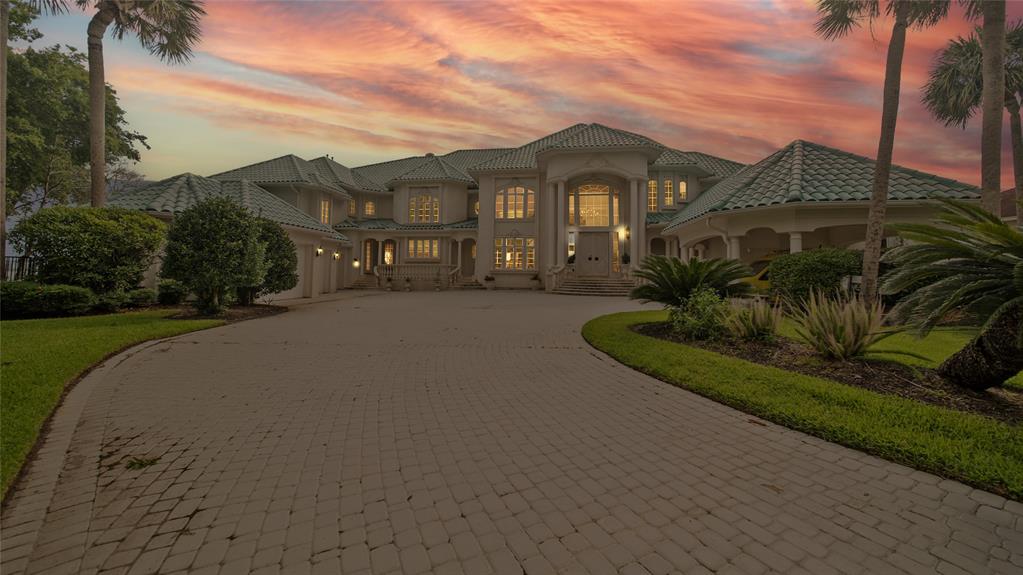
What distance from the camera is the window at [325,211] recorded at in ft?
87.7

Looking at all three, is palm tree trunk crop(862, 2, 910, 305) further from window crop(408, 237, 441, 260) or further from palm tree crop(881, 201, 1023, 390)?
window crop(408, 237, 441, 260)

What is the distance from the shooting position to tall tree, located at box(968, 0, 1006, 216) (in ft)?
32.3

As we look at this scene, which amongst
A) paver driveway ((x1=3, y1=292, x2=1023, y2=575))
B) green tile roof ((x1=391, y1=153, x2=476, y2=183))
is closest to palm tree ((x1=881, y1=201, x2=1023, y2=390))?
paver driveway ((x1=3, y1=292, x2=1023, y2=575))

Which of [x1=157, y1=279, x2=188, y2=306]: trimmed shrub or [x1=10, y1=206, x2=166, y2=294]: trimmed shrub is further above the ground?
[x1=10, y1=206, x2=166, y2=294]: trimmed shrub

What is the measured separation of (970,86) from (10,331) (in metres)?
36.5

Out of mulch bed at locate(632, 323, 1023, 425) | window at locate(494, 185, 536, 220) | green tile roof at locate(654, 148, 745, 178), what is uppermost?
green tile roof at locate(654, 148, 745, 178)

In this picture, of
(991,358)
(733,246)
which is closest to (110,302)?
A: (991,358)

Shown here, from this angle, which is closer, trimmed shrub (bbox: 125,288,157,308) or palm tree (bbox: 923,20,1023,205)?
trimmed shrub (bbox: 125,288,157,308)

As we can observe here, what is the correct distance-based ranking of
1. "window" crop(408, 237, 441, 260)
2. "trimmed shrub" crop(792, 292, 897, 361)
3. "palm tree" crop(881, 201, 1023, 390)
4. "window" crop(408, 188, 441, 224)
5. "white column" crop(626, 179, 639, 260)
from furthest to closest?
1. "window" crop(408, 188, 441, 224)
2. "window" crop(408, 237, 441, 260)
3. "white column" crop(626, 179, 639, 260)
4. "trimmed shrub" crop(792, 292, 897, 361)
5. "palm tree" crop(881, 201, 1023, 390)

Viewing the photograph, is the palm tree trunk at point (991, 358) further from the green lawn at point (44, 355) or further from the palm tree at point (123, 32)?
the palm tree at point (123, 32)

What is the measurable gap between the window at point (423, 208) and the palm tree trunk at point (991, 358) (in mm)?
28367

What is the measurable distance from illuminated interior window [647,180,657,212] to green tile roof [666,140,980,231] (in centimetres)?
1080

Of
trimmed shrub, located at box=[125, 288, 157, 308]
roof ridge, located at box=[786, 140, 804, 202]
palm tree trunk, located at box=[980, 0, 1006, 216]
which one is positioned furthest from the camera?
roof ridge, located at box=[786, 140, 804, 202]

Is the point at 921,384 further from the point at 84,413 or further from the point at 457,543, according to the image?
the point at 84,413
